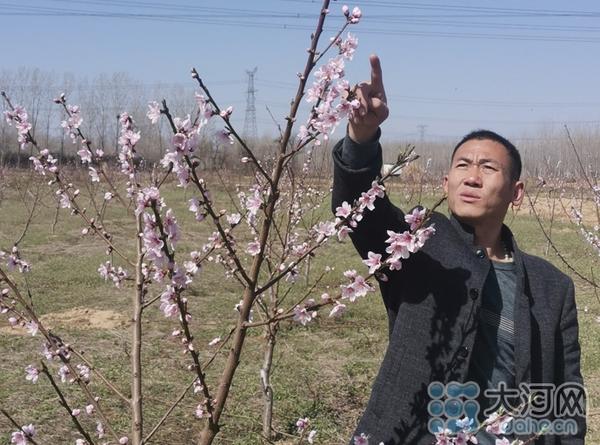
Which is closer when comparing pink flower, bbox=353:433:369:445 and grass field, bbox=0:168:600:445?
pink flower, bbox=353:433:369:445

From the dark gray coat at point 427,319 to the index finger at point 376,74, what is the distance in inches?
8.6

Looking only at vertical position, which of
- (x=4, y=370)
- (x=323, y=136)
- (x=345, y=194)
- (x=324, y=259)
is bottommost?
(x=4, y=370)

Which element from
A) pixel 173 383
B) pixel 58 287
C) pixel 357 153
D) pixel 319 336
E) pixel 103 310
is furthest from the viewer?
pixel 58 287

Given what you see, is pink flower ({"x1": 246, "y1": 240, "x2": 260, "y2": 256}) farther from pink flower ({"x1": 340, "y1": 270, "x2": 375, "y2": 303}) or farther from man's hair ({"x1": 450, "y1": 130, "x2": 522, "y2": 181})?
man's hair ({"x1": 450, "y1": 130, "x2": 522, "y2": 181})

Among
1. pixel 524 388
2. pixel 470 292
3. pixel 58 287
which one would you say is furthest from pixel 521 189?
pixel 58 287

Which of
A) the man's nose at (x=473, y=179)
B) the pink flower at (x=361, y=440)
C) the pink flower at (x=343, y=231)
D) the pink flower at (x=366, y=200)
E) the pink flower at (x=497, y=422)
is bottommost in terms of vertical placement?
the pink flower at (x=361, y=440)

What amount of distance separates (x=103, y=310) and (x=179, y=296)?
268 inches

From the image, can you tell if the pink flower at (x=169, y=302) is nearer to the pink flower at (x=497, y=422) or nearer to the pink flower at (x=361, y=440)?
the pink flower at (x=361, y=440)

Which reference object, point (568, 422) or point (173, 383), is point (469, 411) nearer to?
point (568, 422)

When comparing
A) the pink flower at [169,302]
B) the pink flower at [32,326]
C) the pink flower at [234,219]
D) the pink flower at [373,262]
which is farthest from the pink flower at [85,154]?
the pink flower at [373,262]

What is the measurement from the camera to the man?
1.63 meters

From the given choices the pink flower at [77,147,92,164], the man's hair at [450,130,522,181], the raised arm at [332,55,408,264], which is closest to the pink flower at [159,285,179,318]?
the raised arm at [332,55,408,264]

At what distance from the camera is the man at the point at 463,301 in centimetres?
163

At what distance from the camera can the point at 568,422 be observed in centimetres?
189
